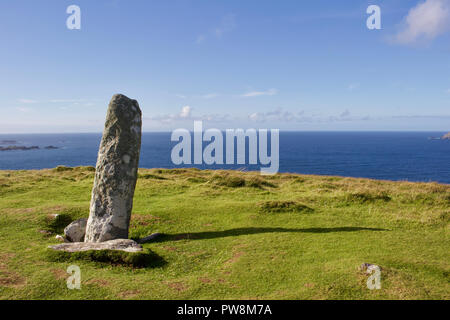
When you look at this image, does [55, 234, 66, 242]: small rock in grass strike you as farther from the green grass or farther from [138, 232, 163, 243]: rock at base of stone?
[138, 232, 163, 243]: rock at base of stone

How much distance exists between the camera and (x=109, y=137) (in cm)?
1398

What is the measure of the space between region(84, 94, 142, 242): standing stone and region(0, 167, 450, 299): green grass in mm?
1819

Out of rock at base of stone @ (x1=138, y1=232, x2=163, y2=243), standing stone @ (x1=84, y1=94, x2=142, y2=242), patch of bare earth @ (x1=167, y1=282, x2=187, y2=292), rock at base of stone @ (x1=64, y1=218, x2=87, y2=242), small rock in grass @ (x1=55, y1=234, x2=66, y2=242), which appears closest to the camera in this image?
patch of bare earth @ (x1=167, y1=282, x2=187, y2=292)

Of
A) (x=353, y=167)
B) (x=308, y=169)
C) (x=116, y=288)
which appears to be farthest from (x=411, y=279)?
(x=353, y=167)

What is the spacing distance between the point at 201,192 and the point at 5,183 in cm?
1660

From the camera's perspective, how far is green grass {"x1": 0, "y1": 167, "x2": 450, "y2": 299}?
900cm

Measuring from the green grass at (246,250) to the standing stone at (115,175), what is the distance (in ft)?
5.97

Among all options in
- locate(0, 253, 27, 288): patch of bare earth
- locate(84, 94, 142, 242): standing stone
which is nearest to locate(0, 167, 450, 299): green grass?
locate(0, 253, 27, 288): patch of bare earth

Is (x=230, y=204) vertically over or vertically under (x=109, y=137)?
under

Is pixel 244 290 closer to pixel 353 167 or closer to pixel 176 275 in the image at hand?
pixel 176 275

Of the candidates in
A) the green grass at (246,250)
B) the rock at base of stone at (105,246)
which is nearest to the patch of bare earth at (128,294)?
the green grass at (246,250)

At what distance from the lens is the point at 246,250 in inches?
488

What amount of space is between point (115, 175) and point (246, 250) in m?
6.78

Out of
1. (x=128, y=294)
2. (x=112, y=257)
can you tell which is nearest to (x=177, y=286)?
(x=128, y=294)
